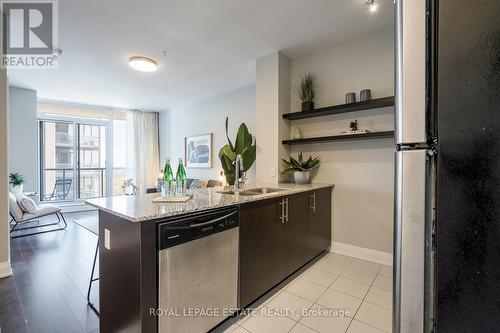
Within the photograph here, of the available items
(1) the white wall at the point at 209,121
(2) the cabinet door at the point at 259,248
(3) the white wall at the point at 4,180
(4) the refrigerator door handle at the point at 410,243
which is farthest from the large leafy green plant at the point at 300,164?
(3) the white wall at the point at 4,180

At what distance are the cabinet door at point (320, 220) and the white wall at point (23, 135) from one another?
5732 mm

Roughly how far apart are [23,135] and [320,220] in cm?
601

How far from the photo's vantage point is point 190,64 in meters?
3.61

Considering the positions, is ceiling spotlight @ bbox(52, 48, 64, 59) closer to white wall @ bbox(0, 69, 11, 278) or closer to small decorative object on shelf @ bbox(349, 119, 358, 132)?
white wall @ bbox(0, 69, 11, 278)

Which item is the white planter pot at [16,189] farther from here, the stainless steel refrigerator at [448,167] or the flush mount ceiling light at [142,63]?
the stainless steel refrigerator at [448,167]

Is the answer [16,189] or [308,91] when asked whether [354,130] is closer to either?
[308,91]

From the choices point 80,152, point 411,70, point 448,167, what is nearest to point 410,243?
point 448,167

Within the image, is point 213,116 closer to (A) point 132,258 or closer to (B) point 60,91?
(B) point 60,91

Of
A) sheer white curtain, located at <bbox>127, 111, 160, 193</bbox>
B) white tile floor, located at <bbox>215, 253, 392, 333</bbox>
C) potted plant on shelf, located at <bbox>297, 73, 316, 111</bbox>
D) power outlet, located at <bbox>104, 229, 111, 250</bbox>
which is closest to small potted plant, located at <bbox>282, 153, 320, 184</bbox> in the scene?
potted plant on shelf, located at <bbox>297, 73, 316, 111</bbox>

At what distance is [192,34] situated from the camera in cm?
276

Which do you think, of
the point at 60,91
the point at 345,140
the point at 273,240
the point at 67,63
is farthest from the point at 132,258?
the point at 60,91

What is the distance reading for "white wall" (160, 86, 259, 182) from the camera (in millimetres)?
4701

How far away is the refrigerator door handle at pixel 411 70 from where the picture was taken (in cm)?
42

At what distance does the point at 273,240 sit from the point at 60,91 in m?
5.56
